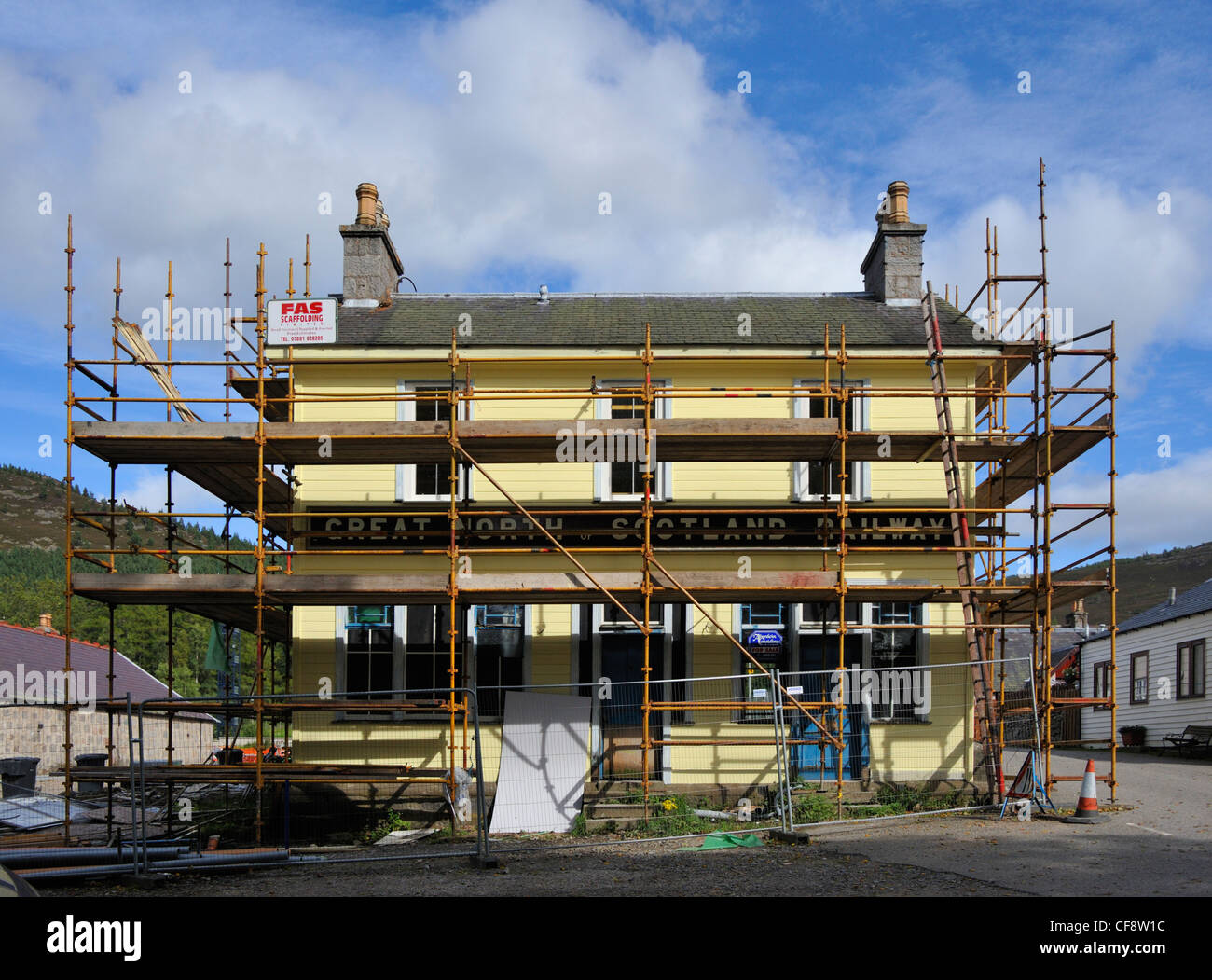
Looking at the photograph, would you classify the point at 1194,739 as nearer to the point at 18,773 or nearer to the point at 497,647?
the point at 497,647

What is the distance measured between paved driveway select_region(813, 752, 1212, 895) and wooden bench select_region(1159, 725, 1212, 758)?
35.2ft

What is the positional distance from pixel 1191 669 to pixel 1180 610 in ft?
5.88

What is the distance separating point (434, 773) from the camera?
1462 cm

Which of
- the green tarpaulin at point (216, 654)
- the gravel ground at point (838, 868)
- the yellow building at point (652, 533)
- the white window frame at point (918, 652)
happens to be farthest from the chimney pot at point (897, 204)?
the green tarpaulin at point (216, 654)

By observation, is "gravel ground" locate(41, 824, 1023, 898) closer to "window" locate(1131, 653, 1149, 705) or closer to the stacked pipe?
the stacked pipe

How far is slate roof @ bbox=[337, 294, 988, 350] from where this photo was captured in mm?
17594

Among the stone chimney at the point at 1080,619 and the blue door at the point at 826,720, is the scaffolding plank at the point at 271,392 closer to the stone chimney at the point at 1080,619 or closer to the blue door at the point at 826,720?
the blue door at the point at 826,720

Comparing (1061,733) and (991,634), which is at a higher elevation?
(991,634)

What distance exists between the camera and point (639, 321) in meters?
19.0

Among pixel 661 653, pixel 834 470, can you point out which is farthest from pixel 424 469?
pixel 834 470

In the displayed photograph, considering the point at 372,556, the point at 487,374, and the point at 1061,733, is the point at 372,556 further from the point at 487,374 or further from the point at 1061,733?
the point at 1061,733
